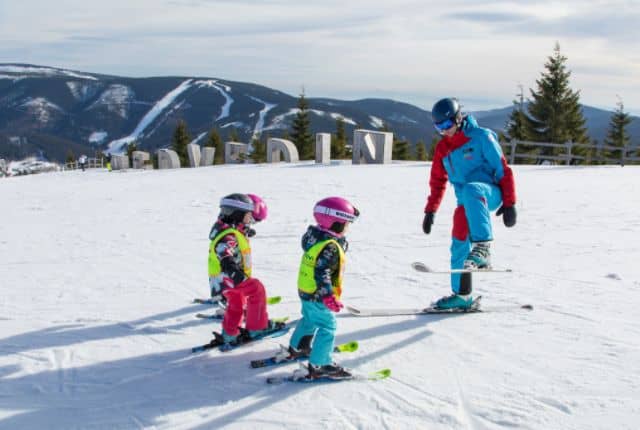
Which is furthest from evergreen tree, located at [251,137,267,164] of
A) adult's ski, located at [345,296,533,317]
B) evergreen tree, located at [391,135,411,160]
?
adult's ski, located at [345,296,533,317]

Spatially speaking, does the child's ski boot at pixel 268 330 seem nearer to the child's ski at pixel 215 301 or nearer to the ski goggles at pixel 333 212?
the child's ski at pixel 215 301

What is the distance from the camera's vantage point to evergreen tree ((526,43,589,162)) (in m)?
40.8

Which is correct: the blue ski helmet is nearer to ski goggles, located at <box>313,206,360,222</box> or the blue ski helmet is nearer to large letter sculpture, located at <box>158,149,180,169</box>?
ski goggles, located at <box>313,206,360,222</box>

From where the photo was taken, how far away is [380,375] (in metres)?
3.92

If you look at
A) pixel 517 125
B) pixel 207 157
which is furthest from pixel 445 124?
pixel 517 125

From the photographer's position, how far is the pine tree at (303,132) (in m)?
49.5

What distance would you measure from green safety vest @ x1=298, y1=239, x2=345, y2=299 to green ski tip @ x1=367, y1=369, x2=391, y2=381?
1.91 ft

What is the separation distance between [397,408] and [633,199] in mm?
11486

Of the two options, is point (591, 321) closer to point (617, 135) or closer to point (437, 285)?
point (437, 285)

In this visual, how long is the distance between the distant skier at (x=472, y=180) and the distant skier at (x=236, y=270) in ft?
5.47

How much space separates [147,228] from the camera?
10.2m

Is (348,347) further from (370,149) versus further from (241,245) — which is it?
(370,149)

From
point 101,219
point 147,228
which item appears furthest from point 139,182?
point 147,228

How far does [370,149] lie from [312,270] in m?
19.2
